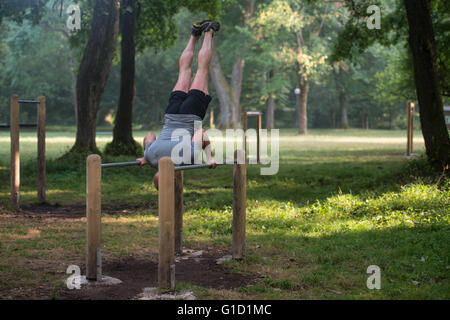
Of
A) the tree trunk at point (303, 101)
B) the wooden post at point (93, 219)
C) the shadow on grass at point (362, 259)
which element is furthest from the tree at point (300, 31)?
the wooden post at point (93, 219)

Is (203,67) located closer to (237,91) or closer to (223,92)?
(223,92)

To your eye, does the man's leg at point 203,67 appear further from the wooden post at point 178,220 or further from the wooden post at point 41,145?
the wooden post at point 41,145

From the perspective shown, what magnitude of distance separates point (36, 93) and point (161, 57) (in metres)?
12.6

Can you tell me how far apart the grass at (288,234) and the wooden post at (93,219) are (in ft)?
1.36

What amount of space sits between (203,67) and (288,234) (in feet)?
9.58

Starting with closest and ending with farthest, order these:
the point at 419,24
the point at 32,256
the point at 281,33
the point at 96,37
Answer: the point at 32,256, the point at 419,24, the point at 96,37, the point at 281,33

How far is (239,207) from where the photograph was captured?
754 centimetres

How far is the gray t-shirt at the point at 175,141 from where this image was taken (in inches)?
277

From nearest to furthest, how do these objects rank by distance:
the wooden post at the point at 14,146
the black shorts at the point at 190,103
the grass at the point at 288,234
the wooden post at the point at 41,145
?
the grass at the point at 288,234
the black shorts at the point at 190,103
the wooden post at the point at 14,146
the wooden post at the point at 41,145

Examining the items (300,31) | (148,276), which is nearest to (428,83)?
(148,276)
